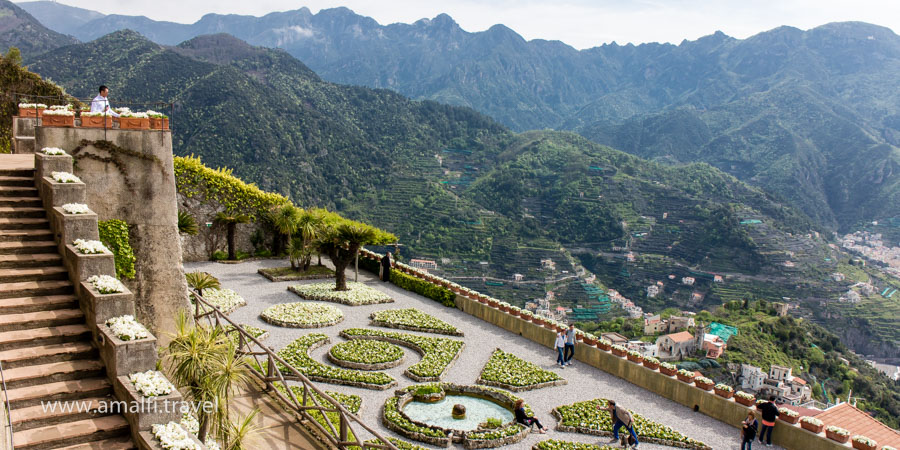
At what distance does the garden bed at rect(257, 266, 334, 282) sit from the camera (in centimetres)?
2458

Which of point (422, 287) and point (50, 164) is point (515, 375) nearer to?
point (422, 287)

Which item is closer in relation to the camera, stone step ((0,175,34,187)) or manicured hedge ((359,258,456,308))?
stone step ((0,175,34,187))

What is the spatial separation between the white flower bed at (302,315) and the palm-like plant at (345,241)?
231cm

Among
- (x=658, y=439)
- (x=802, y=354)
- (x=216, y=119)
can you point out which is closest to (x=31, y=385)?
(x=658, y=439)

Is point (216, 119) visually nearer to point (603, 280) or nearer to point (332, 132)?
point (332, 132)

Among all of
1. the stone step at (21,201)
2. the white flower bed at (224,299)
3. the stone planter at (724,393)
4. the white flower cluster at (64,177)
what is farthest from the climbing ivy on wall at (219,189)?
the stone planter at (724,393)

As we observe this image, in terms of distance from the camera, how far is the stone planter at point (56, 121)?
36.4 ft

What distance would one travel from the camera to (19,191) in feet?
34.7

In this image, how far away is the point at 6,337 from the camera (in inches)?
308

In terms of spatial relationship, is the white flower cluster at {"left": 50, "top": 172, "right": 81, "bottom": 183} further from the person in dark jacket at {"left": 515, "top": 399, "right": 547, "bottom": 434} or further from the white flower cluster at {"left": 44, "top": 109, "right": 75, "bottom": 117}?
the person in dark jacket at {"left": 515, "top": 399, "right": 547, "bottom": 434}

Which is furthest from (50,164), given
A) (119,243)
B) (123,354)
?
(123,354)

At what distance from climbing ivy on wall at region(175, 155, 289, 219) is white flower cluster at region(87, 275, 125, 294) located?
1775cm

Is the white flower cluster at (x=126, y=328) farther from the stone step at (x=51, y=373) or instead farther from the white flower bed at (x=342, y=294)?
the white flower bed at (x=342, y=294)

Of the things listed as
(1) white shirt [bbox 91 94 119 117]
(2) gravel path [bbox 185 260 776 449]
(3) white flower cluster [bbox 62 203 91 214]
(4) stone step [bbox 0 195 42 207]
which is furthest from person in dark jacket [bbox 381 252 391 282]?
(3) white flower cluster [bbox 62 203 91 214]
